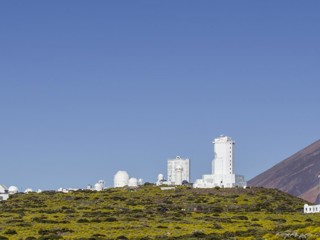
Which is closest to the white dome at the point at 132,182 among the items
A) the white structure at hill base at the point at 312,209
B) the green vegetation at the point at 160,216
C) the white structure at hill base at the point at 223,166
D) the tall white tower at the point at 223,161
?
the white structure at hill base at the point at 223,166

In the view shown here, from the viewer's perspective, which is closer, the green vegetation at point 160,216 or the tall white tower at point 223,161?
the green vegetation at point 160,216

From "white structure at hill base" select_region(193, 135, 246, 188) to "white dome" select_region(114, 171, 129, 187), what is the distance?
20.5m

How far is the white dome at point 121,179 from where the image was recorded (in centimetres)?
15188

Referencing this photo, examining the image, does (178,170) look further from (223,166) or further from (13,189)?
(13,189)

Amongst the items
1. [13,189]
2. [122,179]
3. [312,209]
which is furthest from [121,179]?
[312,209]

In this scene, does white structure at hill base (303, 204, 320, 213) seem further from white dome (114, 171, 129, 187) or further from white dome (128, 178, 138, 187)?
white dome (114, 171, 129, 187)

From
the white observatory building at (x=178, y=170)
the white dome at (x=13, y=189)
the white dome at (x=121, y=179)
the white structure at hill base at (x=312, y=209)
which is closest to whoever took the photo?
the white structure at hill base at (x=312, y=209)

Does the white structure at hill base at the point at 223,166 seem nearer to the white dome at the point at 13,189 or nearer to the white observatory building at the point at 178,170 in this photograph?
the white observatory building at the point at 178,170

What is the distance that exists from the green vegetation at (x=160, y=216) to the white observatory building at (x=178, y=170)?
Answer: 89.1 feet

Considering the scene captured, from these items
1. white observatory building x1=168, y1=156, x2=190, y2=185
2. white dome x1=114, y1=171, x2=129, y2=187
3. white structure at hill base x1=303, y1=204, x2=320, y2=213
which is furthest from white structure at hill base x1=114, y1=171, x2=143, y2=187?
white structure at hill base x1=303, y1=204, x2=320, y2=213

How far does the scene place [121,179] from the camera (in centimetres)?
15238

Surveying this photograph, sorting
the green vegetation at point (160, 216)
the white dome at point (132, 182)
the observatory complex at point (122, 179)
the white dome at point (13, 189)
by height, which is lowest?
the green vegetation at point (160, 216)

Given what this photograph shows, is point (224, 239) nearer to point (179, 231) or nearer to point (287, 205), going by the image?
point (179, 231)

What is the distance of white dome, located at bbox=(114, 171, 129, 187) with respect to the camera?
151875 millimetres
